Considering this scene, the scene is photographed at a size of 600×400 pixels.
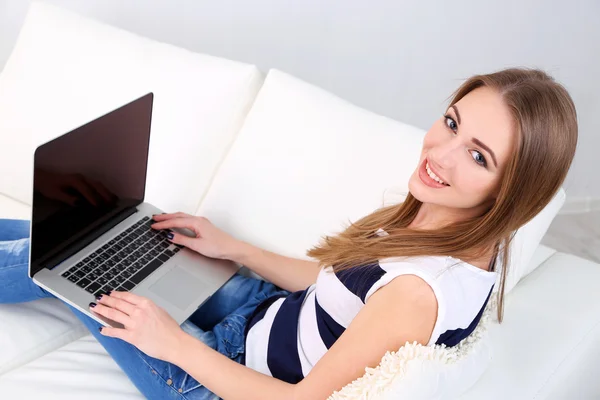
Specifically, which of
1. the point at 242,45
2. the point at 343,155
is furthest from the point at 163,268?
the point at 242,45

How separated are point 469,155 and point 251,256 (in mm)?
616

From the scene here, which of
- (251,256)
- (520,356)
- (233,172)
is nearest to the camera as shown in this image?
(520,356)

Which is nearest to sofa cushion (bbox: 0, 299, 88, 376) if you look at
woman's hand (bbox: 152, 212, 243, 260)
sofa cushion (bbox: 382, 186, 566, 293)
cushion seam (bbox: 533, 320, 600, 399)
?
woman's hand (bbox: 152, 212, 243, 260)

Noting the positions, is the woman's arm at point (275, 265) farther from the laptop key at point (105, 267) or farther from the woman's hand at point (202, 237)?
the laptop key at point (105, 267)

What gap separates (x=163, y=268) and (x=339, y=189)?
433 millimetres

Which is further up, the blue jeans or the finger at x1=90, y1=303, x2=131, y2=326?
the finger at x1=90, y1=303, x2=131, y2=326

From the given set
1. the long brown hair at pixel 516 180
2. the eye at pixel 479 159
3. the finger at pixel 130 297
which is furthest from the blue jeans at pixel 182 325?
the eye at pixel 479 159

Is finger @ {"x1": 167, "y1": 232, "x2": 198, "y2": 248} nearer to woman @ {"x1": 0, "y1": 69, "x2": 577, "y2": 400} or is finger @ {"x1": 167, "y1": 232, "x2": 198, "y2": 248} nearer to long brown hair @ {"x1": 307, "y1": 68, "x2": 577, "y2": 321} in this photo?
woman @ {"x1": 0, "y1": 69, "x2": 577, "y2": 400}

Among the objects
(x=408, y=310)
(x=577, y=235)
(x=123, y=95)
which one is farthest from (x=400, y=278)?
(x=577, y=235)

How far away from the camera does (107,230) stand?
1.49m

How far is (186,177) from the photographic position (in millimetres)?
1724

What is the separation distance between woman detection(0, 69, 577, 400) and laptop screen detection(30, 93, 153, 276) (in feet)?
0.46

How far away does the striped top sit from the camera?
1.07m

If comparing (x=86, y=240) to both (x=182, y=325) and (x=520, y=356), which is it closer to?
(x=182, y=325)
